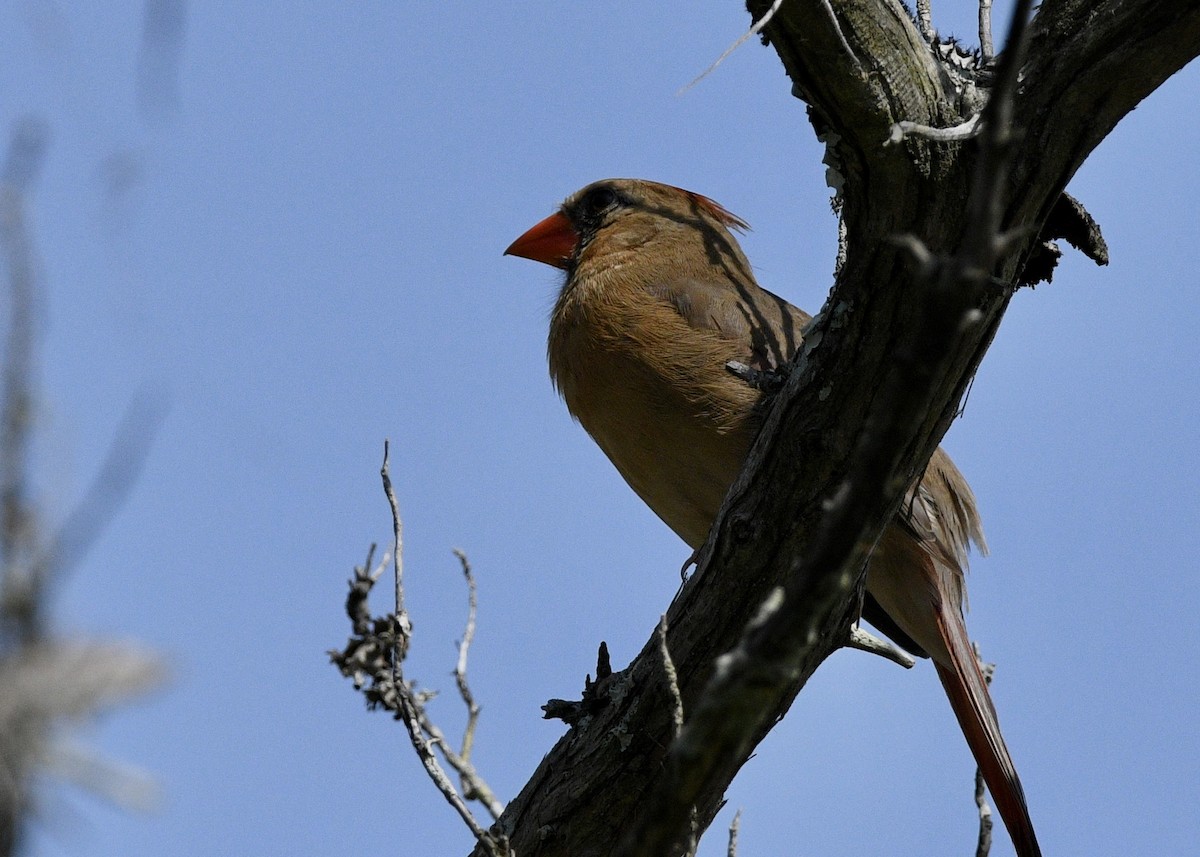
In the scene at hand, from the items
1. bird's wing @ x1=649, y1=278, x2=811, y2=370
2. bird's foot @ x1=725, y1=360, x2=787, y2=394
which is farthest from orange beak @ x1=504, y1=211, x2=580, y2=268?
bird's foot @ x1=725, y1=360, x2=787, y2=394

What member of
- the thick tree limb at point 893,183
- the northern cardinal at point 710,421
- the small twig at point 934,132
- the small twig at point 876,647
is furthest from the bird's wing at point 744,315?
the small twig at point 934,132

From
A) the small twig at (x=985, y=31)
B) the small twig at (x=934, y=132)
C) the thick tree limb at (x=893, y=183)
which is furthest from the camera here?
the small twig at (x=985, y=31)

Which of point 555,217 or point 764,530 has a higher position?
point 555,217

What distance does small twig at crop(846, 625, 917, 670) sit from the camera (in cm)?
360

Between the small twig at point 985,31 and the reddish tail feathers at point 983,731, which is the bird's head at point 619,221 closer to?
the reddish tail feathers at point 983,731

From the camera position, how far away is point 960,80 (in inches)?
109

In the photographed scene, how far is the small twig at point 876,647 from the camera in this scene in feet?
11.8

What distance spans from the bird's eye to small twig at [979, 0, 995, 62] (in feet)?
6.92

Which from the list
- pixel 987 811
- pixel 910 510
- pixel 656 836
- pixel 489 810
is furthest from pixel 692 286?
pixel 656 836

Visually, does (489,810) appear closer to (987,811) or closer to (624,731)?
(624,731)

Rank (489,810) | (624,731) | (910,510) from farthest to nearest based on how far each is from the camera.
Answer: (910,510), (624,731), (489,810)

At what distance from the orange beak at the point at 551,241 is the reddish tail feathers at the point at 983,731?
6.34 feet

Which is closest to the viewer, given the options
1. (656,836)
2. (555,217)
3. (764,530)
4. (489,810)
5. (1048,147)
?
(656,836)

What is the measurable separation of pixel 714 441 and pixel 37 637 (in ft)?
7.93
